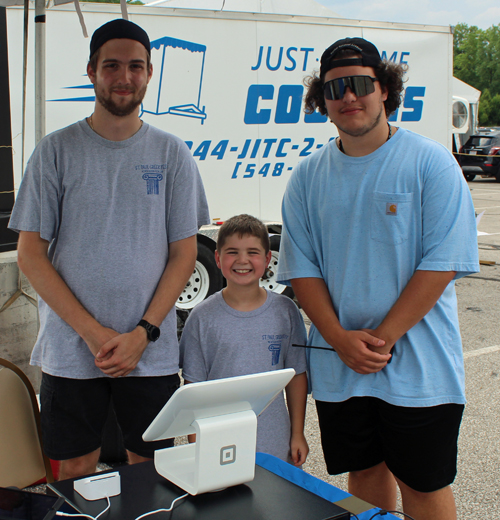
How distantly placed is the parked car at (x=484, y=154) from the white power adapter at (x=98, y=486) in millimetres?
23698

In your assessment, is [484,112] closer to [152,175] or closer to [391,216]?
[391,216]

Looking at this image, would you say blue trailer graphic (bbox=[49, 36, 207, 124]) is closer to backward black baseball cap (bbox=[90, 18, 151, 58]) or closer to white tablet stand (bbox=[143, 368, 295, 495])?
backward black baseball cap (bbox=[90, 18, 151, 58])

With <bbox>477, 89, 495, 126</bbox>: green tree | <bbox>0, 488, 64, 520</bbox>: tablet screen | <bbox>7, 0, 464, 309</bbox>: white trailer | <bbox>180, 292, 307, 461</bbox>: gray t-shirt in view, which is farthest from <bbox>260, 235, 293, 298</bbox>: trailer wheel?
<bbox>477, 89, 495, 126</bbox>: green tree

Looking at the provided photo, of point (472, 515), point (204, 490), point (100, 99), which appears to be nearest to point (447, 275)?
point (204, 490)

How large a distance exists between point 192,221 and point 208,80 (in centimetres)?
389

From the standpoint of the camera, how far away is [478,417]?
3.78 meters

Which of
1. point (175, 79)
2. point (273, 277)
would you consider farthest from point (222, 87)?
point (273, 277)

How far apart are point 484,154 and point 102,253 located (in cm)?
2389

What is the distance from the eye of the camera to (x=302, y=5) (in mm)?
6938

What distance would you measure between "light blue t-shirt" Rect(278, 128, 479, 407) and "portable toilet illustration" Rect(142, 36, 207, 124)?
3.75 m

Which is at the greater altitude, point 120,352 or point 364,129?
point 364,129

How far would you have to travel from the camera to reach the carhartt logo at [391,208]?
1860 millimetres

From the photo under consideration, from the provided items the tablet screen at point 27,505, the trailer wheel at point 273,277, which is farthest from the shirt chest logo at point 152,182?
the trailer wheel at point 273,277

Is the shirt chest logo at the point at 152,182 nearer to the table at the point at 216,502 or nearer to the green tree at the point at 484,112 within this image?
the table at the point at 216,502
